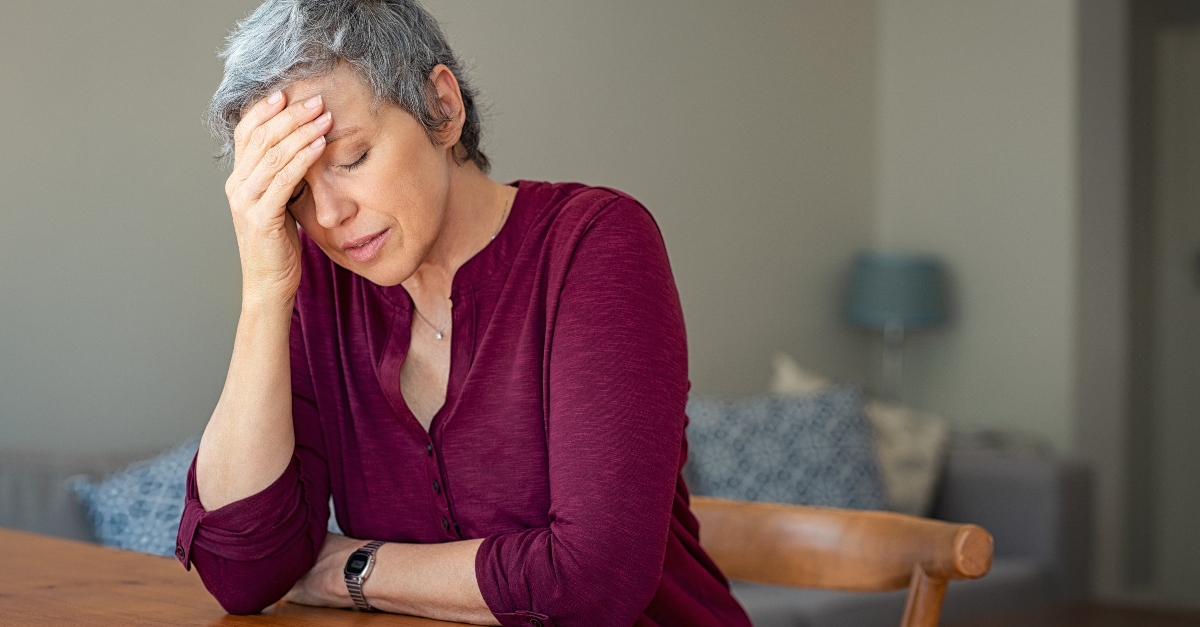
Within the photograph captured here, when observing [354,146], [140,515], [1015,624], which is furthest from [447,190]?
[1015,624]

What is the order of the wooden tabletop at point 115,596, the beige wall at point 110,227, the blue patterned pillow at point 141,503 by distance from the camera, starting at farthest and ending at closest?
the beige wall at point 110,227 → the blue patterned pillow at point 141,503 → the wooden tabletop at point 115,596

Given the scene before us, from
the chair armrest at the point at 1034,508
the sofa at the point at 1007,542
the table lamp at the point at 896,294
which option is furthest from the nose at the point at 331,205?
the table lamp at the point at 896,294

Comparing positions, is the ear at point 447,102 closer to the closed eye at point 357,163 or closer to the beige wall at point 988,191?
the closed eye at point 357,163

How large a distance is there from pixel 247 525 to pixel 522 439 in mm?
283

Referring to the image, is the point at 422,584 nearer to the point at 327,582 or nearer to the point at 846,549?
the point at 327,582

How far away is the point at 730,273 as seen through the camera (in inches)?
172

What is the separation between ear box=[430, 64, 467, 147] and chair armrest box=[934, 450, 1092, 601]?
2.89 meters

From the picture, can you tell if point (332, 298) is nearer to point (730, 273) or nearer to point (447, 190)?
point (447, 190)

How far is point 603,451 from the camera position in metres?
1.14

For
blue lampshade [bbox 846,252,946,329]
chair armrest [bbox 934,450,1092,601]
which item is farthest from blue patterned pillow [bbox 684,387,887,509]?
blue lampshade [bbox 846,252,946,329]

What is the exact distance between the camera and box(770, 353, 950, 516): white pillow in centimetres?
379

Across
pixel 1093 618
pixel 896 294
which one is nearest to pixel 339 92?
pixel 896 294

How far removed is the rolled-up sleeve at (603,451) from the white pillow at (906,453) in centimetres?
256

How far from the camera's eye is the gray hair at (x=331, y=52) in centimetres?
116
